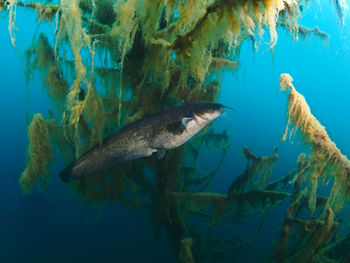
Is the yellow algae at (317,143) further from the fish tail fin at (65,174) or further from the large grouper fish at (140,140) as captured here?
the fish tail fin at (65,174)

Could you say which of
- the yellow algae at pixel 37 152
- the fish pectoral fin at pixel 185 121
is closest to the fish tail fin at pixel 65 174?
the yellow algae at pixel 37 152

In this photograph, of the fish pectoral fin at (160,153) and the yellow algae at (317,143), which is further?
the fish pectoral fin at (160,153)

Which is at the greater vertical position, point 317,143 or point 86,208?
point 317,143

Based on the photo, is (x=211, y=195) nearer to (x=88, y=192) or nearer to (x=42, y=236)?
(x=88, y=192)

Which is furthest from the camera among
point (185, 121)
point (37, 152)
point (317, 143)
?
point (37, 152)

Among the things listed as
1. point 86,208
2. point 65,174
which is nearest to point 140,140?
point 65,174

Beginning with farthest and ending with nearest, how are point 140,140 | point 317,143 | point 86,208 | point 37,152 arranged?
point 86,208
point 37,152
point 140,140
point 317,143

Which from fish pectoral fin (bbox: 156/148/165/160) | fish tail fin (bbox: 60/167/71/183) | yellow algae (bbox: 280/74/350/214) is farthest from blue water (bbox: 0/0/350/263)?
fish pectoral fin (bbox: 156/148/165/160)

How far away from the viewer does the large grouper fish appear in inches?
92.1

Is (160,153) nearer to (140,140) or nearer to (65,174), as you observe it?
(140,140)

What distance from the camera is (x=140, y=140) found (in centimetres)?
238

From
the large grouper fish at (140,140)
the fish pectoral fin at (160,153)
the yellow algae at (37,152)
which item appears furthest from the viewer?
the yellow algae at (37,152)

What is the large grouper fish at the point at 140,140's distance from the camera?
92.1 inches

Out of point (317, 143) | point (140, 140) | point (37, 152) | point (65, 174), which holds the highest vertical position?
point (37, 152)
